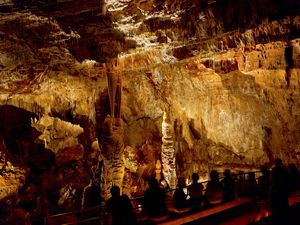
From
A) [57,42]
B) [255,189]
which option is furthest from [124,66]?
[255,189]

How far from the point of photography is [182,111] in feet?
36.0

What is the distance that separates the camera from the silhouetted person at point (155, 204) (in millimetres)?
3240

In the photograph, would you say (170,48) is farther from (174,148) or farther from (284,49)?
(174,148)

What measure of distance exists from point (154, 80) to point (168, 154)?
8.46 ft

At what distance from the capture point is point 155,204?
10.6 ft

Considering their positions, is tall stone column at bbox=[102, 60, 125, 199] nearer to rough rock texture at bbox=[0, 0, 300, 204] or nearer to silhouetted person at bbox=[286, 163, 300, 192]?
rough rock texture at bbox=[0, 0, 300, 204]

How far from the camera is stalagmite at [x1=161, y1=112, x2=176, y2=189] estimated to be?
413 inches

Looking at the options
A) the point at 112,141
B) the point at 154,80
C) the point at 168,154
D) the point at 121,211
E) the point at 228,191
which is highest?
the point at 154,80

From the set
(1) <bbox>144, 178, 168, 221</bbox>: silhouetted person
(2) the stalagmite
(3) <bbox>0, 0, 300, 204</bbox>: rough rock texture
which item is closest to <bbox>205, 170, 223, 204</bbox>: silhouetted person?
(1) <bbox>144, 178, 168, 221</bbox>: silhouetted person

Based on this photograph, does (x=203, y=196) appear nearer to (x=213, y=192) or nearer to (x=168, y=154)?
(x=213, y=192)

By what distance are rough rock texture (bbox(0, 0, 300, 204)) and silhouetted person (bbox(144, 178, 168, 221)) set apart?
10.1 feet

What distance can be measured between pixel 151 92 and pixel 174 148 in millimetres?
2169

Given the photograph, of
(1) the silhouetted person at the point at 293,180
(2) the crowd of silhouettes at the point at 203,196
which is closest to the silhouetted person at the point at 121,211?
(2) the crowd of silhouettes at the point at 203,196

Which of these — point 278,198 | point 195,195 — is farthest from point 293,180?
point 278,198
